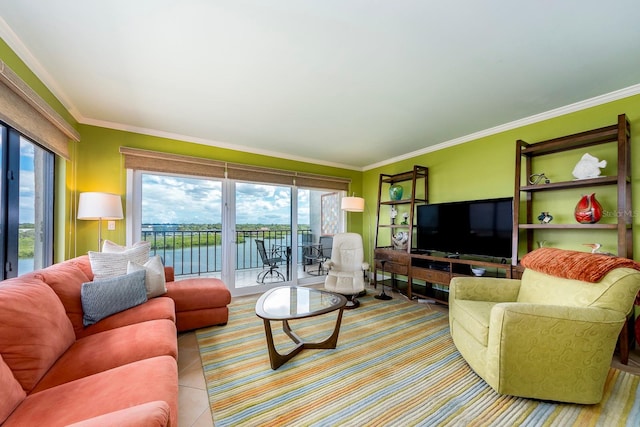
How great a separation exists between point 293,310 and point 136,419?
1.37 metres

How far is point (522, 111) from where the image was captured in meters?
2.64

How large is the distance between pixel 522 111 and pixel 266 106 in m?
2.75

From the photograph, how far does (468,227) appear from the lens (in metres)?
3.08

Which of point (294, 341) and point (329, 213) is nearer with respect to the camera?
point (294, 341)

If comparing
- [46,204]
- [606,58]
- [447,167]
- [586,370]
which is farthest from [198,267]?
[606,58]

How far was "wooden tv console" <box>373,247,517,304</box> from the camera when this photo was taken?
A: 2.95m

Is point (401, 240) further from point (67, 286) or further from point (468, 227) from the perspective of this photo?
point (67, 286)

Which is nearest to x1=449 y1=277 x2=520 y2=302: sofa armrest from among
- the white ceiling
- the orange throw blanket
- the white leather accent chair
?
the orange throw blanket

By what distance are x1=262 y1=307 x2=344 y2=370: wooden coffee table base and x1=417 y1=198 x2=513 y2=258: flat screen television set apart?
1925 millimetres

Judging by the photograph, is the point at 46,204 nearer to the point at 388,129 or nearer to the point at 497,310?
the point at 388,129

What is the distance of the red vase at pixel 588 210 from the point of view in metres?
2.19

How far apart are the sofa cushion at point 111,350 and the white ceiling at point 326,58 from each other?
1943 mm

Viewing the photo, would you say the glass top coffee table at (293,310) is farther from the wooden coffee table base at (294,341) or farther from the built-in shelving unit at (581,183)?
the built-in shelving unit at (581,183)

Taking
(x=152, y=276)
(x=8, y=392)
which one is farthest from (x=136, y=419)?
(x=152, y=276)
